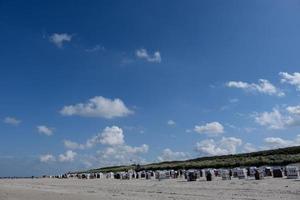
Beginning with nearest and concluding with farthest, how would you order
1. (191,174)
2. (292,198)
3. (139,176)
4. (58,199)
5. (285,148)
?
(292,198) → (58,199) → (191,174) → (139,176) → (285,148)

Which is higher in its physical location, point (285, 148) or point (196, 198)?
point (285, 148)

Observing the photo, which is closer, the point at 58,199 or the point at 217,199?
the point at 217,199

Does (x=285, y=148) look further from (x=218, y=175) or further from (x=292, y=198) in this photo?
(x=292, y=198)

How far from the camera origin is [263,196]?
76.8 feet

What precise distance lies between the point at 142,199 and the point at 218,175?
31.3 metres

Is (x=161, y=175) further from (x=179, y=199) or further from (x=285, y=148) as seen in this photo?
(x=285, y=148)

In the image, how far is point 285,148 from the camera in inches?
4454

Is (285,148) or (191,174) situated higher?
(285,148)

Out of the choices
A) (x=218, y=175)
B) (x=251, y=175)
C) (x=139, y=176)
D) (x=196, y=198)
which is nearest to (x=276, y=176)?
(x=251, y=175)

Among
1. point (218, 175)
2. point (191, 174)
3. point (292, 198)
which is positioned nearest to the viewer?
point (292, 198)

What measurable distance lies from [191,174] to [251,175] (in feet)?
22.5

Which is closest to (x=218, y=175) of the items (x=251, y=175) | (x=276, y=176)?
(x=251, y=175)

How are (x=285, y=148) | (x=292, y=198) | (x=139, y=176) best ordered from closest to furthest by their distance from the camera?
(x=292, y=198) < (x=139, y=176) < (x=285, y=148)

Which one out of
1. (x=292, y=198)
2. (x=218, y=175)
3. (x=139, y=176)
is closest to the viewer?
(x=292, y=198)
